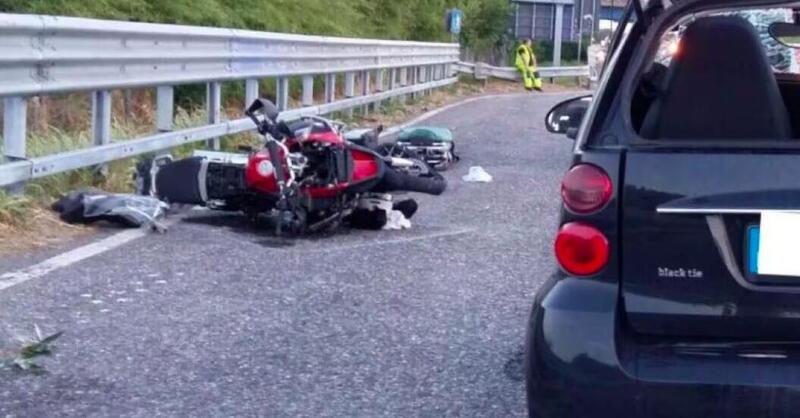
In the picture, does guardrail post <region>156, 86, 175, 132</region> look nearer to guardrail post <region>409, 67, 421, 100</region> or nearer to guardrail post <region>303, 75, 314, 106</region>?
guardrail post <region>303, 75, 314, 106</region>

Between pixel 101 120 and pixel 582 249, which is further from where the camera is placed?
pixel 101 120

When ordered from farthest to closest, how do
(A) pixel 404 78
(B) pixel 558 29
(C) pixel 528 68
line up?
(B) pixel 558 29
(C) pixel 528 68
(A) pixel 404 78

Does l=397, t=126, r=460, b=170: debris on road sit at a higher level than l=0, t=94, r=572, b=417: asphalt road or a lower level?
higher

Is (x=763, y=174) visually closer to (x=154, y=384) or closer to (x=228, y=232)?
(x=154, y=384)

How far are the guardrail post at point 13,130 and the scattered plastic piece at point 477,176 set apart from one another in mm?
4605

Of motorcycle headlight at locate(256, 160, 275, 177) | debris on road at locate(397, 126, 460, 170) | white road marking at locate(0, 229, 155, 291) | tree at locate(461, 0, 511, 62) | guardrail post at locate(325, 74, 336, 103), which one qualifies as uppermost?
tree at locate(461, 0, 511, 62)

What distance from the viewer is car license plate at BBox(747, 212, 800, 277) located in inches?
146

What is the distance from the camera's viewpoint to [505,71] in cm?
3869

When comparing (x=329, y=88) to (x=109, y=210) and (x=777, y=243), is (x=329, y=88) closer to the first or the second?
(x=109, y=210)

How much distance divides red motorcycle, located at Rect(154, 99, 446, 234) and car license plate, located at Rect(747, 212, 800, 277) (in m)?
4.56

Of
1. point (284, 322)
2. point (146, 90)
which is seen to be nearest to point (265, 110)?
point (284, 322)

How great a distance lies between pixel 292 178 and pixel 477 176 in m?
3.93

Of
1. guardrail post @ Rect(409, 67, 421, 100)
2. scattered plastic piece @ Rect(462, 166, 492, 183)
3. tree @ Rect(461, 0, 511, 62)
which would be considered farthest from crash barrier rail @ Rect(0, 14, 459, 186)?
tree @ Rect(461, 0, 511, 62)

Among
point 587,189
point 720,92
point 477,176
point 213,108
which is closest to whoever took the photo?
point 587,189
